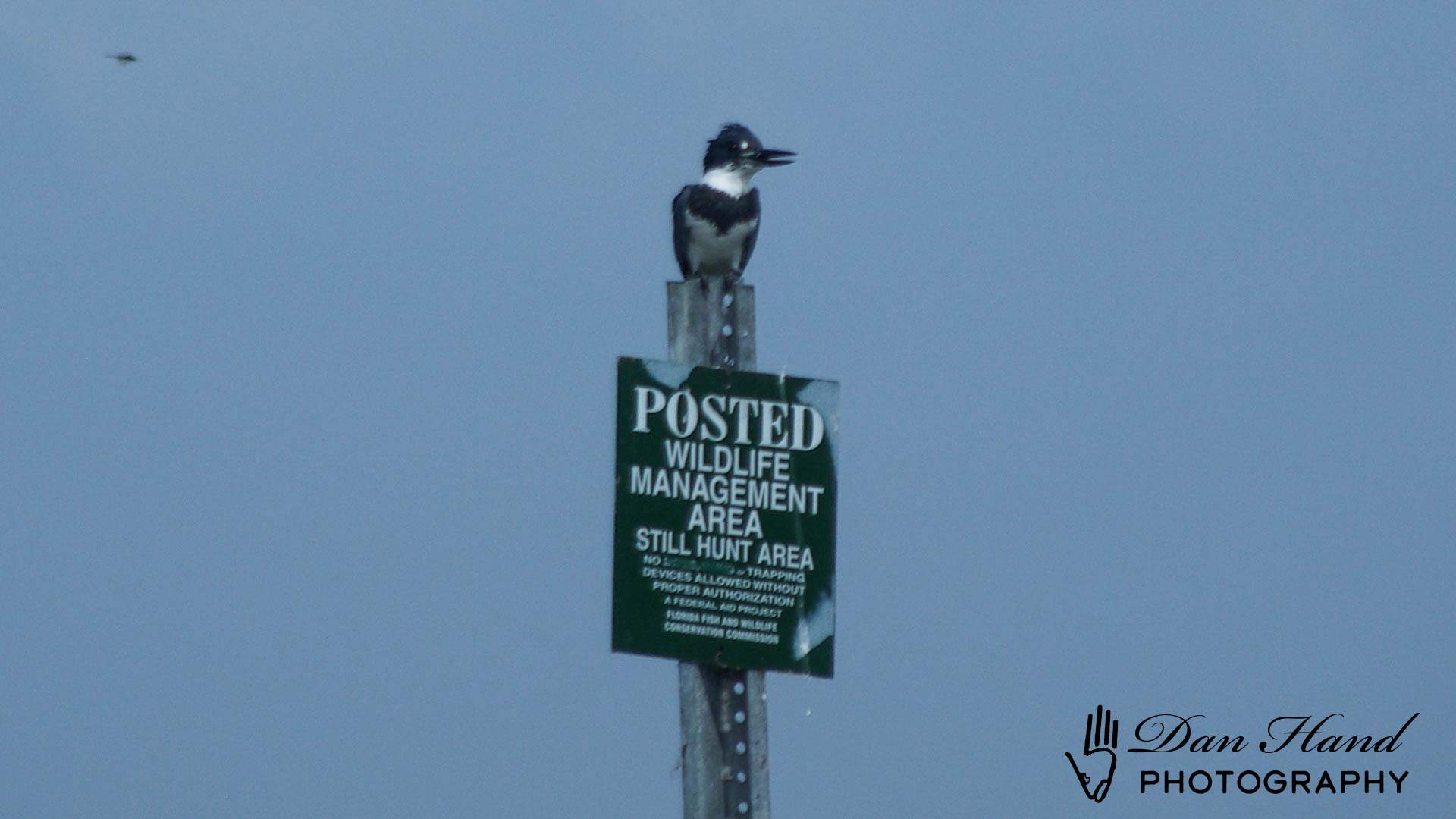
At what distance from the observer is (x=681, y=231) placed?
21.7ft

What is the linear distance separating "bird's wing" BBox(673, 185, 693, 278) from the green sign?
2170mm

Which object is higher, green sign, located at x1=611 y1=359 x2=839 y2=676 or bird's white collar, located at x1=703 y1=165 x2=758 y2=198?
bird's white collar, located at x1=703 y1=165 x2=758 y2=198

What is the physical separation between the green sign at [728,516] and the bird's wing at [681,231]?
2.17 m

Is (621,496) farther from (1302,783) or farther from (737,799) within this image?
(1302,783)

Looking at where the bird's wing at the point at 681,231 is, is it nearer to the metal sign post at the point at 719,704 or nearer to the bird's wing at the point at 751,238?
the bird's wing at the point at 751,238

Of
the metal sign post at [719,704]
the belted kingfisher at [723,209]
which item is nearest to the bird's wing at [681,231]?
the belted kingfisher at [723,209]

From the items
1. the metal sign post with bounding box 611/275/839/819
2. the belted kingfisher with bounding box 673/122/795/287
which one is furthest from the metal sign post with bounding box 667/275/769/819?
the belted kingfisher with bounding box 673/122/795/287

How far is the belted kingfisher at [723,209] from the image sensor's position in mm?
6516

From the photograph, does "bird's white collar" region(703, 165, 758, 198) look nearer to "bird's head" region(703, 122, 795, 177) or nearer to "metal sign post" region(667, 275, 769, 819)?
"bird's head" region(703, 122, 795, 177)

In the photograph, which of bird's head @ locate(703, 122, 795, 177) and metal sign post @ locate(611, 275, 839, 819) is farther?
bird's head @ locate(703, 122, 795, 177)

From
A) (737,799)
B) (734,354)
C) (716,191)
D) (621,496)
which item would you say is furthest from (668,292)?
(716,191)

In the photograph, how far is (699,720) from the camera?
453cm

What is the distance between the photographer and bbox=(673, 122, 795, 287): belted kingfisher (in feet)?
21.4

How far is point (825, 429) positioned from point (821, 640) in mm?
496
